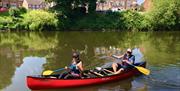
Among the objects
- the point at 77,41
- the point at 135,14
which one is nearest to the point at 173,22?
the point at 135,14

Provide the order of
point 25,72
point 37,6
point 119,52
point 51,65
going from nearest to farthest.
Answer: point 25,72 → point 51,65 → point 119,52 → point 37,6

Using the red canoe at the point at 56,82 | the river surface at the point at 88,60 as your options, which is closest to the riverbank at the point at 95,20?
the river surface at the point at 88,60

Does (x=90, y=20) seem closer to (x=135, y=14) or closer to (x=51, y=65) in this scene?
(x=135, y=14)

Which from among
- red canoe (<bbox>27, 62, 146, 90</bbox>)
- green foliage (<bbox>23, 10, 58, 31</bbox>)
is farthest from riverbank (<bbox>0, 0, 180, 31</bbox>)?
red canoe (<bbox>27, 62, 146, 90</bbox>)

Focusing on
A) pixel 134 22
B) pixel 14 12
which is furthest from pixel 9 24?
pixel 134 22

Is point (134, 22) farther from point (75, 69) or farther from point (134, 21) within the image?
point (75, 69)

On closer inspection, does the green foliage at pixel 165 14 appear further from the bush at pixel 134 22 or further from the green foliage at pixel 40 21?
the green foliage at pixel 40 21

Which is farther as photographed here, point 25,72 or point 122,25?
point 122,25

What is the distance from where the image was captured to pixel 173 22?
56.6 meters

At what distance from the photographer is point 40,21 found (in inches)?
2140

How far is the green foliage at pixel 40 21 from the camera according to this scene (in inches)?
2141

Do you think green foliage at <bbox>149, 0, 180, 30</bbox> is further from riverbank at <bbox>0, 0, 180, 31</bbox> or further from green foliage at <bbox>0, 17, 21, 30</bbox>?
green foliage at <bbox>0, 17, 21, 30</bbox>

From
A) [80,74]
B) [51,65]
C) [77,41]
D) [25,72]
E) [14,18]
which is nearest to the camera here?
[80,74]

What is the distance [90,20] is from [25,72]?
117ft
